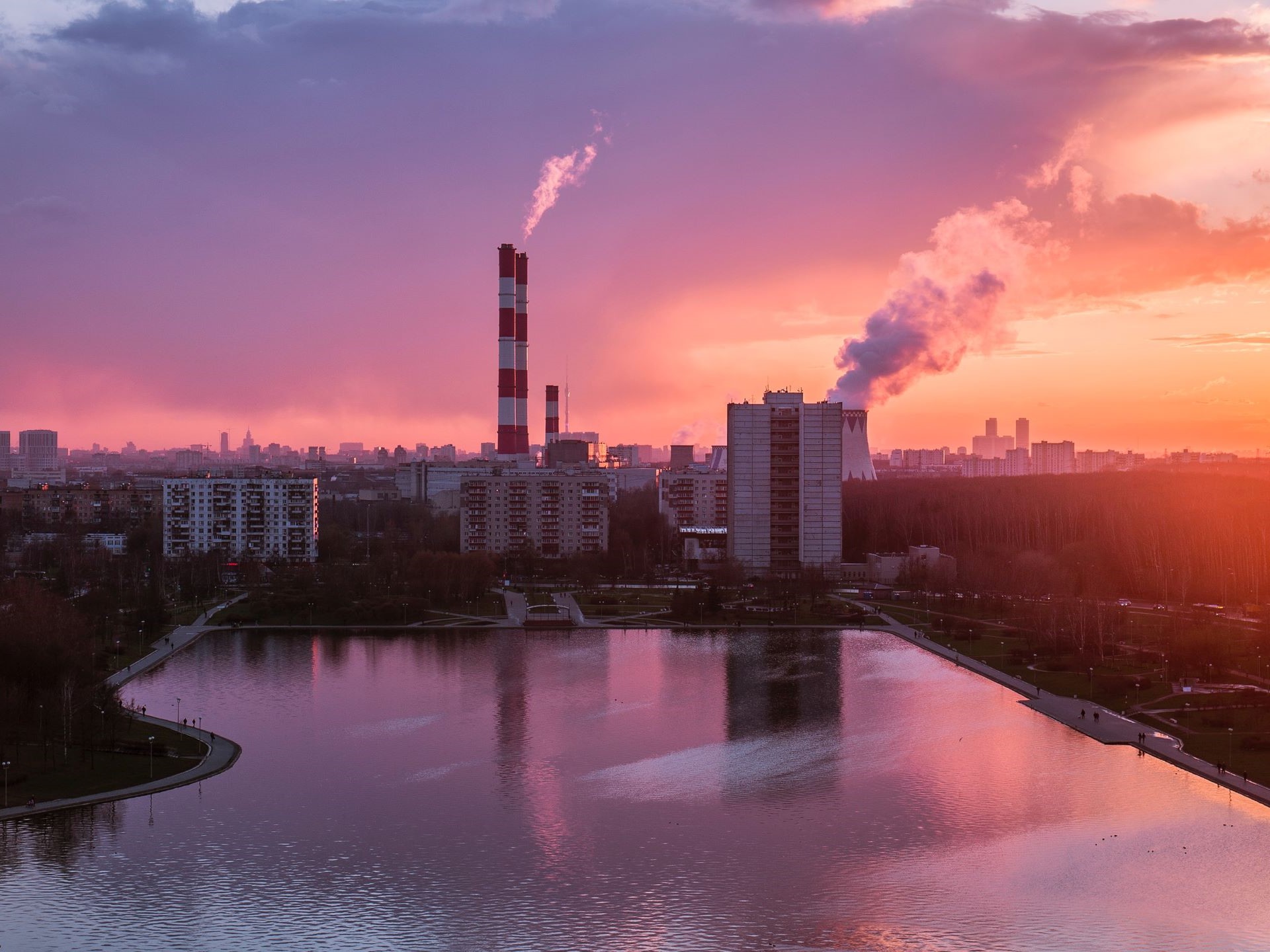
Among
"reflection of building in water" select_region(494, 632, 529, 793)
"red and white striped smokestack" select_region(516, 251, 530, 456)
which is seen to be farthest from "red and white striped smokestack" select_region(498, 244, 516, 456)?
"reflection of building in water" select_region(494, 632, 529, 793)

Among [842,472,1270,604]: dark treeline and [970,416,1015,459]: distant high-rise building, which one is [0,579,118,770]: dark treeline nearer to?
[842,472,1270,604]: dark treeline

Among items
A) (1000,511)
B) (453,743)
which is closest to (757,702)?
(453,743)

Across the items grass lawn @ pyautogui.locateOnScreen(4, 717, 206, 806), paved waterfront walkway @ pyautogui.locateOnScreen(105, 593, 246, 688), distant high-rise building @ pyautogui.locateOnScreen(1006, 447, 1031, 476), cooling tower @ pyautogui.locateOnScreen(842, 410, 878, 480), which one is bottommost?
grass lawn @ pyautogui.locateOnScreen(4, 717, 206, 806)

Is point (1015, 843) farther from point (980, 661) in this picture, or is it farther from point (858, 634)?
point (858, 634)

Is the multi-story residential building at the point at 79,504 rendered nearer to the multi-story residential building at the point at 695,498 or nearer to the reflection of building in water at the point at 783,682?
the multi-story residential building at the point at 695,498

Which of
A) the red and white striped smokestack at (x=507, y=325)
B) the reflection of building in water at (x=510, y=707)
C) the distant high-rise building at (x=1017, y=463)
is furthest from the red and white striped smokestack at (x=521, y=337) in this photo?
the distant high-rise building at (x=1017, y=463)

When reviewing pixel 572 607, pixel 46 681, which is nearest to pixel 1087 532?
pixel 572 607
